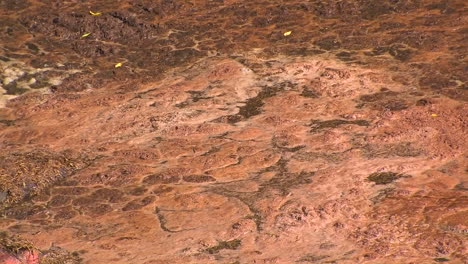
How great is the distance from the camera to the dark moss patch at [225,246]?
22.0ft

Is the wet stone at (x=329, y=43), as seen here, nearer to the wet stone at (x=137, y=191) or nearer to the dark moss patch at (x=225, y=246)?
the wet stone at (x=137, y=191)

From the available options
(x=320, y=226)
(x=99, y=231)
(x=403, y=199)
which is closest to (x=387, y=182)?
(x=403, y=199)

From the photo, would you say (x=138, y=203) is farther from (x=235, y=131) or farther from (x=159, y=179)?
(x=235, y=131)

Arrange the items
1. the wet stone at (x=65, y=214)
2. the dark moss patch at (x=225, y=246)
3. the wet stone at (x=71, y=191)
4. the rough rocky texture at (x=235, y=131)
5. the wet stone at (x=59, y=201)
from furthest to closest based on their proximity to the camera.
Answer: the wet stone at (x=71, y=191)
the wet stone at (x=59, y=201)
the wet stone at (x=65, y=214)
the rough rocky texture at (x=235, y=131)
the dark moss patch at (x=225, y=246)

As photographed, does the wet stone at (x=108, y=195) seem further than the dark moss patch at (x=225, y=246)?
Yes

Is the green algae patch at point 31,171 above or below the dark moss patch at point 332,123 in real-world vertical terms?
below

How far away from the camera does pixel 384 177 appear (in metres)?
7.65

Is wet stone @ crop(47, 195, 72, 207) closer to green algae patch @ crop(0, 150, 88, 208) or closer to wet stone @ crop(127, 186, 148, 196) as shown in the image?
green algae patch @ crop(0, 150, 88, 208)

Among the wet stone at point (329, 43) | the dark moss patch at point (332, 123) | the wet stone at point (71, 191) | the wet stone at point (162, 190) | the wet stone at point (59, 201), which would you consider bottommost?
the wet stone at point (71, 191)

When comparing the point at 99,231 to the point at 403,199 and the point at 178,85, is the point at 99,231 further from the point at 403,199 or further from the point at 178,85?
the point at 178,85

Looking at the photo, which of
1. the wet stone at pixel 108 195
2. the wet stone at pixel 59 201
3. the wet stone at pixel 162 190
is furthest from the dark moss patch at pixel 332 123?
the wet stone at pixel 59 201

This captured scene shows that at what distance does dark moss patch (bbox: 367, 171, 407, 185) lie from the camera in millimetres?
7582

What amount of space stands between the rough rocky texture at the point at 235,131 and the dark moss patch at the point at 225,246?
0.02 metres

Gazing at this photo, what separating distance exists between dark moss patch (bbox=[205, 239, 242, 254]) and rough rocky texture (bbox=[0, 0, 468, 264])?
2 centimetres
